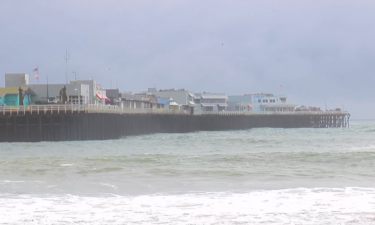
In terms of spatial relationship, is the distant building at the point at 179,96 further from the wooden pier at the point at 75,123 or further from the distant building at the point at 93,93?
the distant building at the point at 93,93

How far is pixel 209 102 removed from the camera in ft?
476

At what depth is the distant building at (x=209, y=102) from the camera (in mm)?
144175

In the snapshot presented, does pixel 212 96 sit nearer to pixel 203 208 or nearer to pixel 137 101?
pixel 137 101

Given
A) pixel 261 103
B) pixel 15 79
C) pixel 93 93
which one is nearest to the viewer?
pixel 15 79

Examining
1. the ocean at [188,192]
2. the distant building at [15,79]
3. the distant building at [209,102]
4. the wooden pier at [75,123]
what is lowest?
the ocean at [188,192]

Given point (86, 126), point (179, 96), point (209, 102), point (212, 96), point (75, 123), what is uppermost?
point (212, 96)

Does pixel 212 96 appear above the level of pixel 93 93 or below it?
above

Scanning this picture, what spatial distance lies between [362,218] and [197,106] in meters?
131

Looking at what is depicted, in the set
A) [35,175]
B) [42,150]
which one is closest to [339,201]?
[35,175]

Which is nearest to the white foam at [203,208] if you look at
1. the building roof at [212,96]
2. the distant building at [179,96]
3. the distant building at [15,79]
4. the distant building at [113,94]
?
the distant building at [15,79]

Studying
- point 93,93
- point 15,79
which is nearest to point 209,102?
point 93,93

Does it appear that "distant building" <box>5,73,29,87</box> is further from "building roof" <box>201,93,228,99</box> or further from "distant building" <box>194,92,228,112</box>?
"building roof" <box>201,93,228,99</box>

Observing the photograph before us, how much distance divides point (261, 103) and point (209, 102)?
20.6m

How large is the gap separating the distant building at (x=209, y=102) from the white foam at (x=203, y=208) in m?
127
